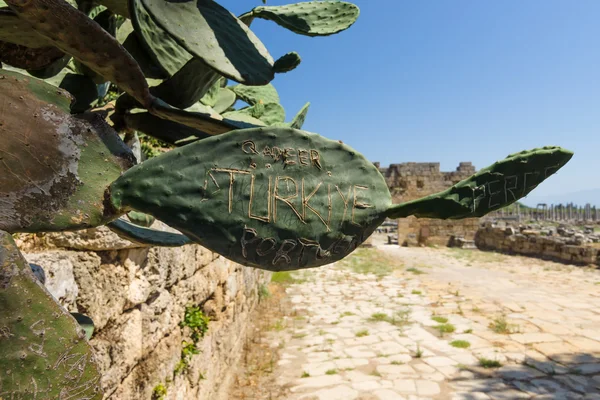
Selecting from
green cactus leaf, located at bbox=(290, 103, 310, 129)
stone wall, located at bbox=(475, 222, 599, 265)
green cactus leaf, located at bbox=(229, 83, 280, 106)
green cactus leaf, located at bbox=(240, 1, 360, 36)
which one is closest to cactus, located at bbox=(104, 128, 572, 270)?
green cactus leaf, located at bbox=(240, 1, 360, 36)

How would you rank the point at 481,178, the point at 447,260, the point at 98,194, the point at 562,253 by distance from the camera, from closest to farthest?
the point at 98,194 → the point at 481,178 → the point at 562,253 → the point at 447,260

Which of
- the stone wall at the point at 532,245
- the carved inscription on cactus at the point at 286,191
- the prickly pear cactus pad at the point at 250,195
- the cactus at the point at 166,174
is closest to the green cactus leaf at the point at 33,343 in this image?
the cactus at the point at 166,174

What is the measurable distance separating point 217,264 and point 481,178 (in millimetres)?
2738

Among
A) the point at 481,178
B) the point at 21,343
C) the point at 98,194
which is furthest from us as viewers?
the point at 481,178

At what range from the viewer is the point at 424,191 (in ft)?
51.8

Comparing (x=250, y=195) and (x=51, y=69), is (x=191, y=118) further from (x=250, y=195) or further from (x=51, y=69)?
(x=51, y=69)

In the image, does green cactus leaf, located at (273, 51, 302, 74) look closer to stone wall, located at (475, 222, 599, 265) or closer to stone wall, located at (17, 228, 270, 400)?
stone wall, located at (17, 228, 270, 400)

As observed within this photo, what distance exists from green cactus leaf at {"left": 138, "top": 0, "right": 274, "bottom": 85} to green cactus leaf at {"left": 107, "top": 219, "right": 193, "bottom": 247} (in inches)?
17.9

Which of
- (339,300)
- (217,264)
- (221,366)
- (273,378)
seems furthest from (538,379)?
(339,300)

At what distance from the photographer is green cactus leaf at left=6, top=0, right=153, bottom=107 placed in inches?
22.4

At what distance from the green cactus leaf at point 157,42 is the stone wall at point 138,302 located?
0.69 m

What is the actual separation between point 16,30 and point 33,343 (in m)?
0.51

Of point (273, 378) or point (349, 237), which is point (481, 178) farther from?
point (273, 378)

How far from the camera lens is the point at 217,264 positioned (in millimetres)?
3307
